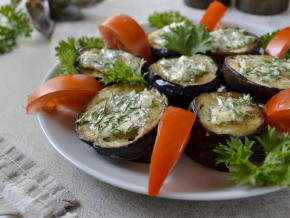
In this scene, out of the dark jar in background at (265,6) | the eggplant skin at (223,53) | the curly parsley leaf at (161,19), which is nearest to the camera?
the eggplant skin at (223,53)

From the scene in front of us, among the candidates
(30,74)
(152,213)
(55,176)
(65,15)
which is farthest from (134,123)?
(65,15)

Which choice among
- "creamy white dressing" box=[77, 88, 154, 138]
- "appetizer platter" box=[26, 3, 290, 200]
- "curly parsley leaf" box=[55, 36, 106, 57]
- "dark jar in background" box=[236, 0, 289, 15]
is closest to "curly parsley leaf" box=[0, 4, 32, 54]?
"curly parsley leaf" box=[55, 36, 106, 57]

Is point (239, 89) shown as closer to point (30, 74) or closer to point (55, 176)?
point (55, 176)

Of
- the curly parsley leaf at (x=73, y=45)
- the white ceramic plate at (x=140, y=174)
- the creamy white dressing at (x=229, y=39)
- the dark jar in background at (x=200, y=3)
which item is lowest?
the dark jar in background at (x=200, y=3)

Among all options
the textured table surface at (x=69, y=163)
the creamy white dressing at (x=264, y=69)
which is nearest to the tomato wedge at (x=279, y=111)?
the creamy white dressing at (x=264, y=69)

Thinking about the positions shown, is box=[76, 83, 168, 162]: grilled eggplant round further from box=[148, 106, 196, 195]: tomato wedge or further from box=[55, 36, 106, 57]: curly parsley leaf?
box=[55, 36, 106, 57]: curly parsley leaf

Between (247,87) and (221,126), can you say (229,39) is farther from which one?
(221,126)

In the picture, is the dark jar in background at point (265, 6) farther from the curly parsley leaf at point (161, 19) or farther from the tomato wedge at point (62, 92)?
the tomato wedge at point (62, 92)

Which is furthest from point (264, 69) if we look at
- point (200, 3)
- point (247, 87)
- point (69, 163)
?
point (200, 3)
